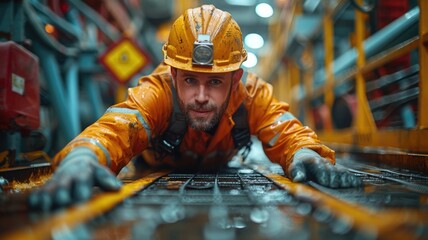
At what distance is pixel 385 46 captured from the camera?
471 centimetres

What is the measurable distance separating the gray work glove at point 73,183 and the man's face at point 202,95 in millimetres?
828

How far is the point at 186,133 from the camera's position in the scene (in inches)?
110

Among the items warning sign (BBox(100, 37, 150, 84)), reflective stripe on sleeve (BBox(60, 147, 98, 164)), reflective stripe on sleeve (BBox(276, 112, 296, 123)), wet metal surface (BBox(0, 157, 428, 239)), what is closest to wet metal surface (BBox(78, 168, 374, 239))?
wet metal surface (BBox(0, 157, 428, 239))

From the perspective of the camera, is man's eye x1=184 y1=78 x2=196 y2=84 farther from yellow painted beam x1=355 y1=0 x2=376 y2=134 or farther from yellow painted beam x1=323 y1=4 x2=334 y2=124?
yellow painted beam x1=323 y1=4 x2=334 y2=124

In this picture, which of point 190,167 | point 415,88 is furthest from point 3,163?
point 415,88

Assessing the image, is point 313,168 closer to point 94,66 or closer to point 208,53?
point 208,53

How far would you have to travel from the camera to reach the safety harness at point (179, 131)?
2.68m

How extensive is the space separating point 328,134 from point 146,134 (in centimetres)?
418

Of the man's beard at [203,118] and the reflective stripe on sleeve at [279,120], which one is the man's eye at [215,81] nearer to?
the man's beard at [203,118]

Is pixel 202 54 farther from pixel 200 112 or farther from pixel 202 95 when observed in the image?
pixel 200 112

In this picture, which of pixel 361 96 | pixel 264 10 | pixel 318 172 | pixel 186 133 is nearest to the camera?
pixel 318 172

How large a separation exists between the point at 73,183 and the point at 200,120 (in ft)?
3.71

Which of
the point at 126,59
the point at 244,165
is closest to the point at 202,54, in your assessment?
the point at 244,165

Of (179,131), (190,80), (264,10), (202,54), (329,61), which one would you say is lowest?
(179,131)
